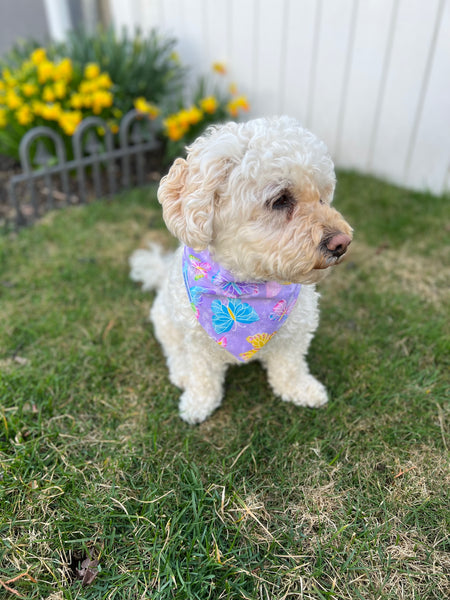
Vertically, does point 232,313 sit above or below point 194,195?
below

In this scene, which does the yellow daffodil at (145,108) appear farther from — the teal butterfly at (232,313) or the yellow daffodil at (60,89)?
the teal butterfly at (232,313)

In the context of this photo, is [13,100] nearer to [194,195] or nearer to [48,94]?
[48,94]

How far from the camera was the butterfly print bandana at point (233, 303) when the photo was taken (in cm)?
211

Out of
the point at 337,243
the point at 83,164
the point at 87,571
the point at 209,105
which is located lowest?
the point at 87,571

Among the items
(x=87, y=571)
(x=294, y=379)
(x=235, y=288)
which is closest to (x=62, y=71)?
(x=235, y=288)

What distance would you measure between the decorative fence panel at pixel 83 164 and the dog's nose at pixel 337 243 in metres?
3.10

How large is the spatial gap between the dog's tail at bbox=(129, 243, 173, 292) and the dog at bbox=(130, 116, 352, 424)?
3.25 ft

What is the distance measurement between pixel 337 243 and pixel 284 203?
0.85 ft

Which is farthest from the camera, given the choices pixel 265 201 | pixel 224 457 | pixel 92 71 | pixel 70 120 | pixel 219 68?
pixel 219 68

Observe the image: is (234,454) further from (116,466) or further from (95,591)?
(95,591)

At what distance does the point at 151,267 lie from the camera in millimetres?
3314

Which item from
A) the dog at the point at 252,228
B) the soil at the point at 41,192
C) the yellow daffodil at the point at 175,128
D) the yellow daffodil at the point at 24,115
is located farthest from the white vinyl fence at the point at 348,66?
the dog at the point at 252,228

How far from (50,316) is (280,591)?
7.31ft

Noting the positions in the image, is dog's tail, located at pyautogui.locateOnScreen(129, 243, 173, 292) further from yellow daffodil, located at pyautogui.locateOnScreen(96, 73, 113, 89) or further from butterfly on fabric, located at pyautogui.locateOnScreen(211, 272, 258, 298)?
yellow daffodil, located at pyautogui.locateOnScreen(96, 73, 113, 89)
